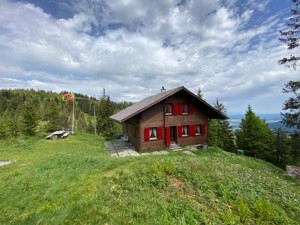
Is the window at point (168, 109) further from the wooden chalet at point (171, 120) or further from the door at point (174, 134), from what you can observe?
the door at point (174, 134)

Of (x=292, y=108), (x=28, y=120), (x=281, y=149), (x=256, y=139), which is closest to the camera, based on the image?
(x=292, y=108)

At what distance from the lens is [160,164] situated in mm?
7930

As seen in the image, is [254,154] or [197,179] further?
[254,154]

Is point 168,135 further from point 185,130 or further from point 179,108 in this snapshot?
point 179,108

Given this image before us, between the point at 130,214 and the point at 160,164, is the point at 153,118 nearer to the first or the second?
the point at 160,164

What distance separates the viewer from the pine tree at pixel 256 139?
1340 inches

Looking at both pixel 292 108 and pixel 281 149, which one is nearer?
pixel 292 108

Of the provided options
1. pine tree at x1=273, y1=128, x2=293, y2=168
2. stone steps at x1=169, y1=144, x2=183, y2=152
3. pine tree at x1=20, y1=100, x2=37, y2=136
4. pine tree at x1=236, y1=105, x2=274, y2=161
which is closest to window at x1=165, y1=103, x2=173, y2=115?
stone steps at x1=169, y1=144, x2=183, y2=152

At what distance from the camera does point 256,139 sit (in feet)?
112

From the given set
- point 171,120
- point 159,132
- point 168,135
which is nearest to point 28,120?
point 159,132

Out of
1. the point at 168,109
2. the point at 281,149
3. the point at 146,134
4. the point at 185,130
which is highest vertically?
the point at 168,109

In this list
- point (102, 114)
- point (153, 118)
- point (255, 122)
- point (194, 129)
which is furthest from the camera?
point (102, 114)

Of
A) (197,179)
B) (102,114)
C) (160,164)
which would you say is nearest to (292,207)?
(197,179)

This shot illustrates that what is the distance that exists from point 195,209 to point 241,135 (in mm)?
37325
